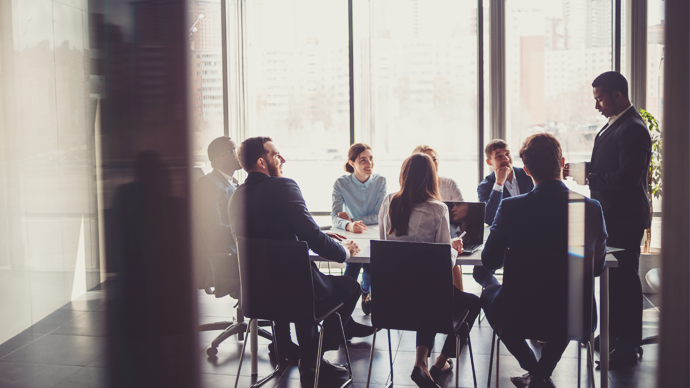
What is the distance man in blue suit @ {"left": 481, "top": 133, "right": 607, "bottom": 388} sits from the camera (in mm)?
2061

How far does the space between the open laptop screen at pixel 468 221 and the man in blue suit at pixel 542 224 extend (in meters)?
0.58

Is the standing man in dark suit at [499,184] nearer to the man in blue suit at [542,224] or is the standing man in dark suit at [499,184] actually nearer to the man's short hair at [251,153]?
the man in blue suit at [542,224]

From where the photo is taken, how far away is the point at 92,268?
62 centimetres

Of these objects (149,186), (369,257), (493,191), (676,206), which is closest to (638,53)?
(493,191)

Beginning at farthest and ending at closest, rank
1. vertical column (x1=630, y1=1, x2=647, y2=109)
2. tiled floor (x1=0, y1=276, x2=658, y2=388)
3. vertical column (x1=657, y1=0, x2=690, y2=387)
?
1. vertical column (x1=630, y1=1, x2=647, y2=109)
2. tiled floor (x1=0, y1=276, x2=658, y2=388)
3. vertical column (x1=657, y1=0, x2=690, y2=387)

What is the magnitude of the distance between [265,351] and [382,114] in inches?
111

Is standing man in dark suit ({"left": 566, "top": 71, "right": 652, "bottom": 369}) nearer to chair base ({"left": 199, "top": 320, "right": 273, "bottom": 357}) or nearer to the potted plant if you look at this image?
the potted plant

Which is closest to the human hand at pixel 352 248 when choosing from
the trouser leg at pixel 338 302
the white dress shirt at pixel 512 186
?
the trouser leg at pixel 338 302

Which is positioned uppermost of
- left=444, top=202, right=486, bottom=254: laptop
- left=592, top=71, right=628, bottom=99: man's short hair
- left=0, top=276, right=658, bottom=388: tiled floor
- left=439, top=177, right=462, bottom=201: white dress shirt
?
left=592, top=71, right=628, bottom=99: man's short hair

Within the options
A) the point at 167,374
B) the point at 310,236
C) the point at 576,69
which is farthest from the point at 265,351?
the point at 576,69

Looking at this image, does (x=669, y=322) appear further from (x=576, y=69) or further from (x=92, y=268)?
(x=576, y=69)

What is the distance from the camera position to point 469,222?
9.43 ft

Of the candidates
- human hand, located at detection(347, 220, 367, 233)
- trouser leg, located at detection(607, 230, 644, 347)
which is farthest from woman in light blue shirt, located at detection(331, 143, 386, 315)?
trouser leg, located at detection(607, 230, 644, 347)

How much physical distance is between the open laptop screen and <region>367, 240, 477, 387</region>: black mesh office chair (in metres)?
0.71
